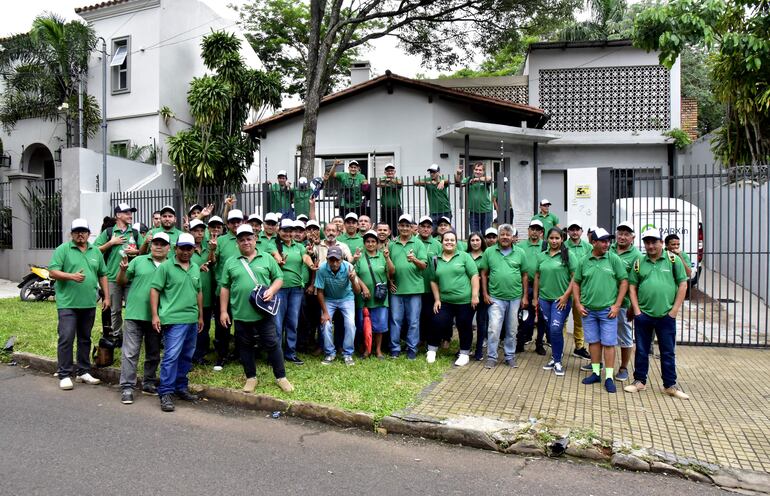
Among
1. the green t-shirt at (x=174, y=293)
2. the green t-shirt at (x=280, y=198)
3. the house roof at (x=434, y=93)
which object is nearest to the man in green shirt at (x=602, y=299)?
the green t-shirt at (x=174, y=293)

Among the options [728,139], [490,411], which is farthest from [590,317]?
[728,139]

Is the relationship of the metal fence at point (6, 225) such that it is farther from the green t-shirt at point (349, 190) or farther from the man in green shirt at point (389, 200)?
the man in green shirt at point (389, 200)

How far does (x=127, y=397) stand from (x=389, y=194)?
5866 millimetres

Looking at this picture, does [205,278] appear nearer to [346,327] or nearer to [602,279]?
[346,327]

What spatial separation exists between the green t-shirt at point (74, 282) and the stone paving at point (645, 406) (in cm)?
399

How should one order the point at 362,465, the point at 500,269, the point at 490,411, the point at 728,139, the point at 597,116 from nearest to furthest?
the point at 362,465
the point at 490,411
the point at 500,269
the point at 728,139
the point at 597,116

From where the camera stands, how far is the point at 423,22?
1530 centimetres

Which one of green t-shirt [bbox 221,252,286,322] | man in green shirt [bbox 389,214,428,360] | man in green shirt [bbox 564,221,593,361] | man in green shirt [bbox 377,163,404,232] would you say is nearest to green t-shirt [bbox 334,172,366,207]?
man in green shirt [bbox 377,163,404,232]

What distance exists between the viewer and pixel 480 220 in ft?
33.2

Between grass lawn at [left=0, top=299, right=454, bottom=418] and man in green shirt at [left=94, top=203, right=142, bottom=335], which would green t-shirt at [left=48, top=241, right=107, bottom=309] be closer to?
man in green shirt at [left=94, top=203, right=142, bottom=335]

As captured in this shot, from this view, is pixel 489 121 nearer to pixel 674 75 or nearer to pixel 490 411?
pixel 674 75

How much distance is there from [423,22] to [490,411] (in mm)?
12348

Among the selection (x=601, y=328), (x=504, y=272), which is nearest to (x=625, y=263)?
(x=601, y=328)

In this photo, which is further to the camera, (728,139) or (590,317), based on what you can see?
(728,139)
